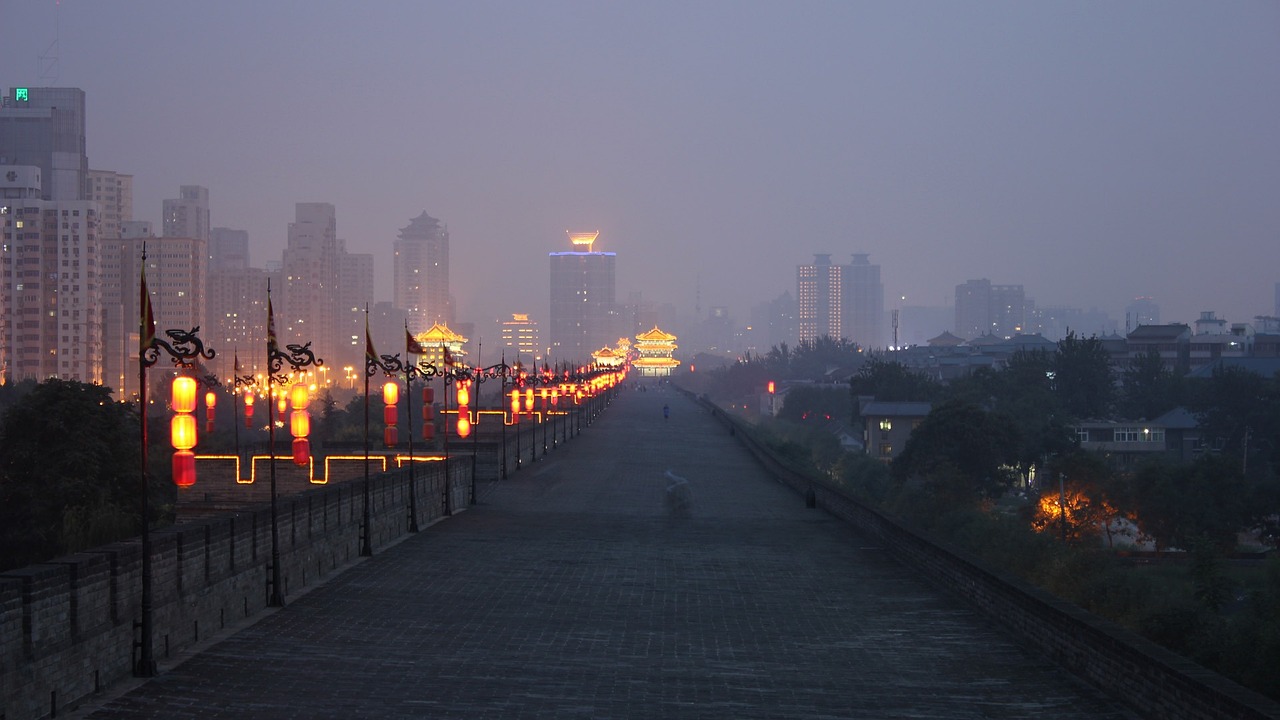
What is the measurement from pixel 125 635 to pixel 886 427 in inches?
2875

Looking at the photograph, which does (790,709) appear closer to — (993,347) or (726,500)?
(726,500)

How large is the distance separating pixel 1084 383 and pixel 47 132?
12935 centimetres

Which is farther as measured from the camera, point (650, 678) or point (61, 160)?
point (61, 160)

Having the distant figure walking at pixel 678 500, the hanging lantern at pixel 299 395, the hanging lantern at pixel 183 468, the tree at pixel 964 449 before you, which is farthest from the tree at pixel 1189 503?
the hanging lantern at pixel 183 468

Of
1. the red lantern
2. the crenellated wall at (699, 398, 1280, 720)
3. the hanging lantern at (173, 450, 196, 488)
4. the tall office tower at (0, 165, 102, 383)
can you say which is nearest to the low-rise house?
the tall office tower at (0, 165, 102, 383)


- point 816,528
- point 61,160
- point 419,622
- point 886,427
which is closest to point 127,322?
point 61,160

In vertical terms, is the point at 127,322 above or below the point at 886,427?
above

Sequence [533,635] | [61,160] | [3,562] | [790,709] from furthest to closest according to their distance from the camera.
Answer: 1. [61,160]
2. [3,562]
3. [533,635]
4. [790,709]

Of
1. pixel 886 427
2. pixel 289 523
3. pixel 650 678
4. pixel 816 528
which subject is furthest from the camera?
pixel 886 427

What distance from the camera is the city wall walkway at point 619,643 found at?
10.7m

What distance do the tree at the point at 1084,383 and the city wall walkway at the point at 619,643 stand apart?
2868 inches

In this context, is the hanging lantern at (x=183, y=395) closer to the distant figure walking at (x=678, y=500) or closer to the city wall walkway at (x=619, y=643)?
the city wall walkway at (x=619, y=643)

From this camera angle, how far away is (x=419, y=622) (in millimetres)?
14250

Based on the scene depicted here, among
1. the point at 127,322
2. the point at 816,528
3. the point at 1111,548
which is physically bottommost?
the point at 1111,548
